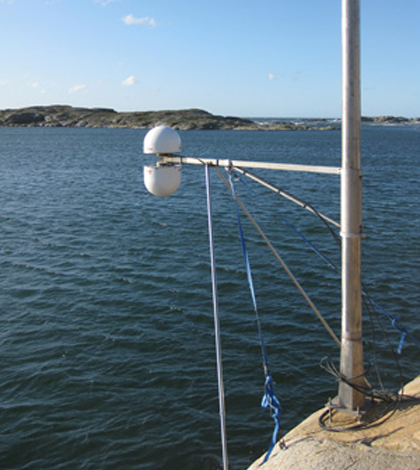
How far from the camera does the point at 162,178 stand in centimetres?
799

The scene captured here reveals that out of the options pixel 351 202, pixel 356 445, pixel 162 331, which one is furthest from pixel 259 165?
pixel 162 331

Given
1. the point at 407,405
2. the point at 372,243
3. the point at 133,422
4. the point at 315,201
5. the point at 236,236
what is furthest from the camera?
the point at 315,201

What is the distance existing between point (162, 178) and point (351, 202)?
2769mm

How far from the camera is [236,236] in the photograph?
26594 mm

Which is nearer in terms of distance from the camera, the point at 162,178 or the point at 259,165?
the point at 259,165

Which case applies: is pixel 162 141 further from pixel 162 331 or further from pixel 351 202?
pixel 162 331

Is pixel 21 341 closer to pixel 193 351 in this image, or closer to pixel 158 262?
pixel 193 351

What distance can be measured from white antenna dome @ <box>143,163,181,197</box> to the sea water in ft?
13.8

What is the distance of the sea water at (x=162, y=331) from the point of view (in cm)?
1073

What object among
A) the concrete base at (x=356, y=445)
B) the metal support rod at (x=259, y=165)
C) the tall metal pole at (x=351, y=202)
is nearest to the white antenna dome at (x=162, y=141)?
the metal support rod at (x=259, y=165)

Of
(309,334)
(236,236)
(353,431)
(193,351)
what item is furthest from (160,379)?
→ (236,236)

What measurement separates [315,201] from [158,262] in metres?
18.8

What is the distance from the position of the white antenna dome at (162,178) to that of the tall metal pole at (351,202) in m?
2.49

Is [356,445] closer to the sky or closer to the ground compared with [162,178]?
closer to the ground
